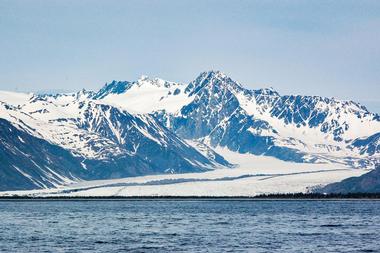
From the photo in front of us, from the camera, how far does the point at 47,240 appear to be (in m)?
147

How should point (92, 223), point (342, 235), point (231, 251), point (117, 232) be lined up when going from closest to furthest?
1. point (231, 251)
2. point (342, 235)
3. point (117, 232)
4. point (92, 223)

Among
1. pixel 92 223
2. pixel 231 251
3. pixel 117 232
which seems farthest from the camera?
pixel 92 223

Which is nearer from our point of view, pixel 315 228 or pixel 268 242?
pixel 268 242

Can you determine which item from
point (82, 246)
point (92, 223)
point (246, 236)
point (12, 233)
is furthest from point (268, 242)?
point (92, 223)

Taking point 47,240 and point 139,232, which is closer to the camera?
point 47,240

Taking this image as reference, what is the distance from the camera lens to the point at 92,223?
7500 inches

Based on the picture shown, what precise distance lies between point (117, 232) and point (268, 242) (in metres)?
31.8

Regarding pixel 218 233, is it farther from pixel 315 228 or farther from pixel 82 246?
pixel 82 246

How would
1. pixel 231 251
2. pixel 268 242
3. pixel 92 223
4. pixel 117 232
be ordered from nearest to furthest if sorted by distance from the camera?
1. pixel 231 251
2. pixel 268 242
3. pixel 117 232
4. pixel 92 223

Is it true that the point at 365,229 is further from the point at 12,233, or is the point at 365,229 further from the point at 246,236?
the point at 12,233

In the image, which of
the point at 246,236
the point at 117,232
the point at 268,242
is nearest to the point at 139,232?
the point at 117,232

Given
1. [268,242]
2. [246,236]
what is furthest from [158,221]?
[268,242]

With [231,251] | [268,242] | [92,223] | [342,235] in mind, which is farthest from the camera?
[92,223]

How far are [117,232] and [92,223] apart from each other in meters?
27.8
